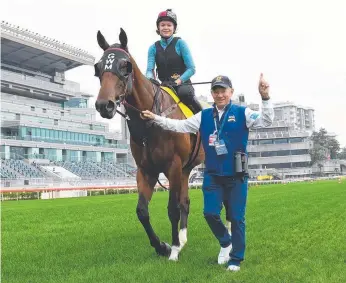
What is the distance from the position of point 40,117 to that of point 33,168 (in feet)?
41.7

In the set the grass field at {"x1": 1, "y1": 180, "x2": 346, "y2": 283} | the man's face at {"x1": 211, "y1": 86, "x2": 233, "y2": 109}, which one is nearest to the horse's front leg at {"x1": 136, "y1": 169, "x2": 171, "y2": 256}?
the grass field at {"x1": 1, "y1": 180, "x2": 346, "y2": 283}

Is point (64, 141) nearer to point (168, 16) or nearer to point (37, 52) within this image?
point (37, 52)

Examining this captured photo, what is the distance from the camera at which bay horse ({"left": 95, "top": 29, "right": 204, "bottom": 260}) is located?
5.26m

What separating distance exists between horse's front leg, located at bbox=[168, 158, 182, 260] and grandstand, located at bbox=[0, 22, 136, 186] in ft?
148

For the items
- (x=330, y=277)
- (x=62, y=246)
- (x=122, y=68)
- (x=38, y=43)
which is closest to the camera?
(x=330, y=277)

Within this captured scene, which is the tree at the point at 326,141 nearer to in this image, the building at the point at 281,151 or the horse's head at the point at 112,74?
the building at the point at 281,151

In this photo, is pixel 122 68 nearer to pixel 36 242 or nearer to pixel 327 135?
pixel 36 242

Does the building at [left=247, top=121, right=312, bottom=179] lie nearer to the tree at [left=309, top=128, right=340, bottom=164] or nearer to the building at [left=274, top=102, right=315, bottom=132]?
the tree at [left=309, top=128, right=340, bottom=164]

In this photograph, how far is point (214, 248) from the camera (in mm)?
6645

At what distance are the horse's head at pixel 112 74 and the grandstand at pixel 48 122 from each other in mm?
45849

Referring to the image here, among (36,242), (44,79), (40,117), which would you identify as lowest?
(36,242)

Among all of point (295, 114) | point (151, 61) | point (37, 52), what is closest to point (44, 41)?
point (37, 52)

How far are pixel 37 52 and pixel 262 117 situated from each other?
73720 mm

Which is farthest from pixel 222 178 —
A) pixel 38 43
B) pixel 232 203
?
pixel 38 43
